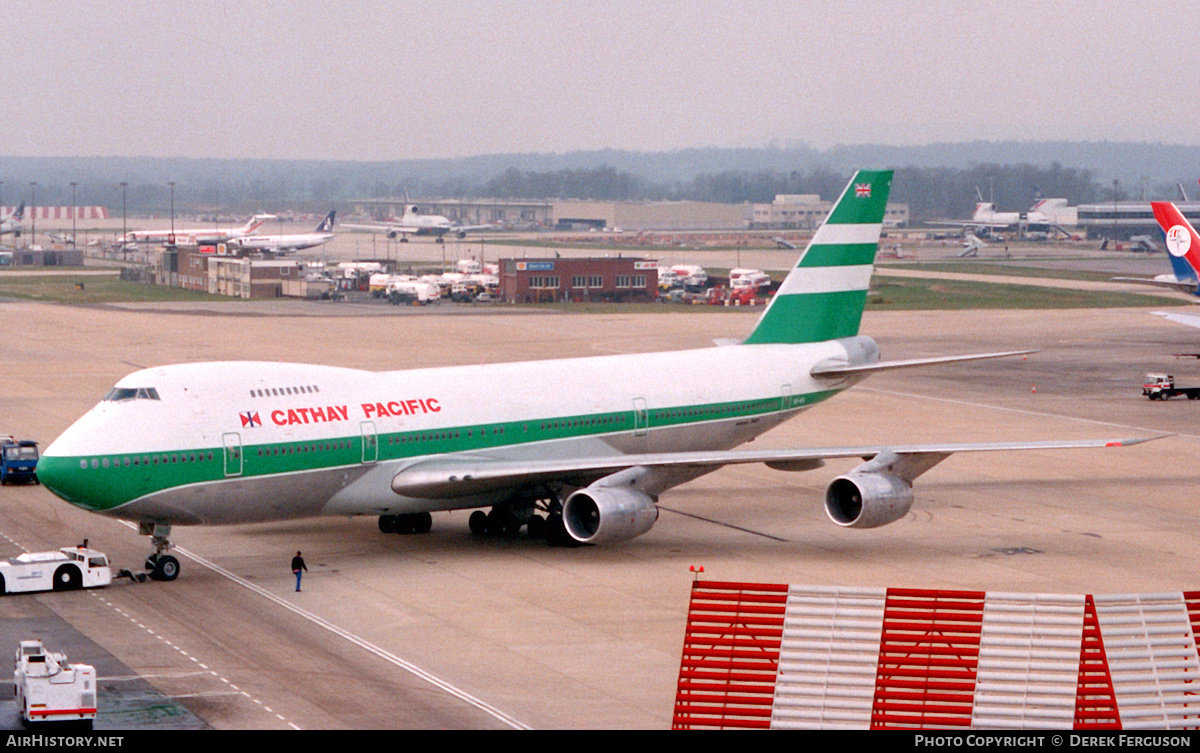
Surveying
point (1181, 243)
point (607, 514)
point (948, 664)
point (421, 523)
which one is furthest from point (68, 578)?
point (1181, 243)

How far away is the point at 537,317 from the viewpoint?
419 ft

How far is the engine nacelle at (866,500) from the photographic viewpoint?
132ft

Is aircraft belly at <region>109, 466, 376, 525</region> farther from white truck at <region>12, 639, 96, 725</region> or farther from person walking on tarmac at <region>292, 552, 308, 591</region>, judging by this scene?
white truck at <region>12, 639, 96, 725</region>

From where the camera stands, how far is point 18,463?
53.6 m

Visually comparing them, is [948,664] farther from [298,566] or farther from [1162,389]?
[1162,389]

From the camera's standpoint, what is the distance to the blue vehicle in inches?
2108

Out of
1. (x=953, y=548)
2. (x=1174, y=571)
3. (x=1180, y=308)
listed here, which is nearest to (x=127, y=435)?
(x=953, y=548)

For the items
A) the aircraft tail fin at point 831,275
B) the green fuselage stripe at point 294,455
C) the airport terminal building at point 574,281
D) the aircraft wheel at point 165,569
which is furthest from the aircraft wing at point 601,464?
the airport terminal building at point 574,281

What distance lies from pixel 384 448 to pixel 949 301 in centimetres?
10450

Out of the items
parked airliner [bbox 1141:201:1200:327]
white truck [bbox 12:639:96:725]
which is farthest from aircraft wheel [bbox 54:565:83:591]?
parked airliner [bbox 1141:201:1200:327]

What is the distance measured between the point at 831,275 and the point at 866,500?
1266cm

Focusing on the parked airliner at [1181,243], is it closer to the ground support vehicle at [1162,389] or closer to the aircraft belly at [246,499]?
the ground support vehicle at [1162,389]

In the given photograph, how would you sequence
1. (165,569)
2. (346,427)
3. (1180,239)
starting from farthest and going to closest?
(1180,239), (346,427), (165,569)
